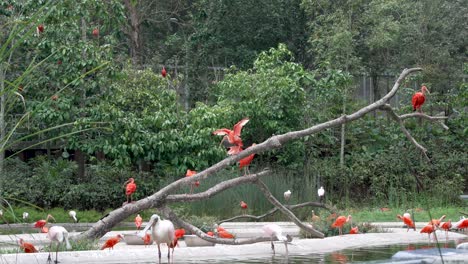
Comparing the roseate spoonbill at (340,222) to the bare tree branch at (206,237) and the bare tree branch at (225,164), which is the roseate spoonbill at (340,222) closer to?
the bare tree branch at (225,164)

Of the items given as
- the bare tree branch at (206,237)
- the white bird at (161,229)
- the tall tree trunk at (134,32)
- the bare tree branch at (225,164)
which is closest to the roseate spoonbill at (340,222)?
the bare tree branch at (225,164)

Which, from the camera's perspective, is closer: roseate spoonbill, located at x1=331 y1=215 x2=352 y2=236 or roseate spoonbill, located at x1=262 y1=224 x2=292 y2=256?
roseate spoonbill, located at x1=262 y1=224 x2=292 y2=256

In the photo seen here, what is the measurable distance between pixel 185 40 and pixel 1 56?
22042 mm

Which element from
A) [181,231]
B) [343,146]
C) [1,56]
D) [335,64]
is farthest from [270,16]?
[1,56]

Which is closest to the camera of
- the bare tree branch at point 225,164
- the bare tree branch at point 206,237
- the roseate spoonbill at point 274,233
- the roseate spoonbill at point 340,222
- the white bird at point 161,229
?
the white bird at point 161,229

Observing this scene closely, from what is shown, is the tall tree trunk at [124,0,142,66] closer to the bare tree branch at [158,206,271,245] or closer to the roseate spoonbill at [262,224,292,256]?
the bare tree branch at [158,206,271,245]

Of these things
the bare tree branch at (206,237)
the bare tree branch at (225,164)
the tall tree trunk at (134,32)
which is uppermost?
the tall tree trunk at (134,32)

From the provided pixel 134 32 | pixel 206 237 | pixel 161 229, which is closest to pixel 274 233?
pixel 206 237

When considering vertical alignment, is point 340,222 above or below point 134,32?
below

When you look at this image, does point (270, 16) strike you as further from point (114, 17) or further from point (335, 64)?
point (114, 17)

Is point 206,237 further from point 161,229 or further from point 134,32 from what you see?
point 134,32

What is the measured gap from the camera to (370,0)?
2281 centimetres

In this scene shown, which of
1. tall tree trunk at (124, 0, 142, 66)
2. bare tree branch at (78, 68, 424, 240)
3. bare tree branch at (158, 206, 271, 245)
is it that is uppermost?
tall tree trunk at (124, 0, 142, 66)

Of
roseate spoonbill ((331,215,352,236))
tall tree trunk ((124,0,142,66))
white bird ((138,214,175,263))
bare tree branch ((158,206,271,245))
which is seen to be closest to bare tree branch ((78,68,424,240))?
bare tree branch ((158,206,271,245))
